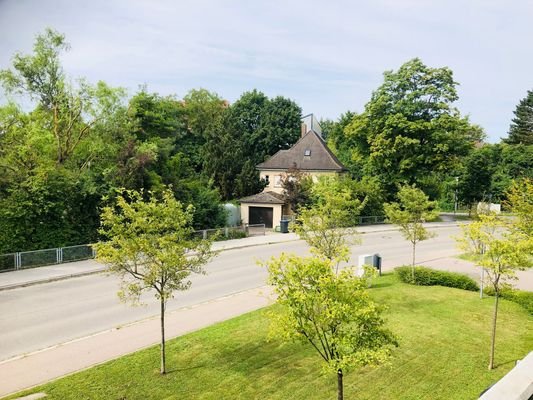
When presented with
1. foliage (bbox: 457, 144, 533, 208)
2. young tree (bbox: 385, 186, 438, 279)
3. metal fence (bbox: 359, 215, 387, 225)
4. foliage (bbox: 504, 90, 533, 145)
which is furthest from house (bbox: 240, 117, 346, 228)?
foliage (bbox: 504, 90, 533, 145)

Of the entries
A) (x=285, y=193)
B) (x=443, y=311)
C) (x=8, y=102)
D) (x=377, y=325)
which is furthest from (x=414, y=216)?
(x=8, y=102)

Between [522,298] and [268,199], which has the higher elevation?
[268,199]

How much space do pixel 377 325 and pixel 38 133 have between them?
24030mm

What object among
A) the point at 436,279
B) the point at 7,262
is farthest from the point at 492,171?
the point at 7,262

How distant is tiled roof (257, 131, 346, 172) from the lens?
47.5 meters

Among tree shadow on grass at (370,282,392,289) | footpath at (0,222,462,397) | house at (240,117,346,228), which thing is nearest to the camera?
footpath at (0,222,462,397)

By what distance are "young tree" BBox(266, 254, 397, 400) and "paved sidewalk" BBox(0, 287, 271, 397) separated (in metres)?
1.24

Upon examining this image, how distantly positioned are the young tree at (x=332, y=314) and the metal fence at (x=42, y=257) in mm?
16439

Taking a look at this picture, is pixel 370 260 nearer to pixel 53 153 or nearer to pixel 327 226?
pixel 327 226

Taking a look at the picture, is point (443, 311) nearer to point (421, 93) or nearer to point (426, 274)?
point (426, 274)

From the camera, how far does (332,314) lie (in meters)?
7.26

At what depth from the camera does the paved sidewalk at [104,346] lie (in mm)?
10406

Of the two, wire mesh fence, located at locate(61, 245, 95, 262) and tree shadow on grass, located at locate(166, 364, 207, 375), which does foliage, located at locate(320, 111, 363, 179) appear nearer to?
wire mesh fence, located at locate(61, 245, 95, 262)

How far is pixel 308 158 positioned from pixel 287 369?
38911 mm
